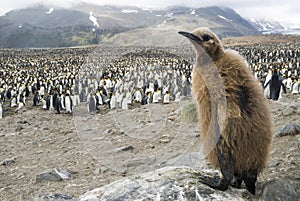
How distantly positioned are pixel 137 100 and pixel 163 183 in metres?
15.2

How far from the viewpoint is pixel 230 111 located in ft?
8.48

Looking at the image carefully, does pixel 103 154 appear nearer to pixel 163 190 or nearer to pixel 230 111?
pixel 163 190

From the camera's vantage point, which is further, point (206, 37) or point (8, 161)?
point (8, 161)

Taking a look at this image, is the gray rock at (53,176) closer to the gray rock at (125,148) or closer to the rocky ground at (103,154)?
the rocky ground at (103,154)

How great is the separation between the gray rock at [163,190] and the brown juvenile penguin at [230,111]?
5.0 inches

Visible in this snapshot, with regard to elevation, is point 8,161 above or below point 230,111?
below

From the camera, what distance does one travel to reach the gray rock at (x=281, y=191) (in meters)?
2.87

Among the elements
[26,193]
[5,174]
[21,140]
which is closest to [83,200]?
[26,193]

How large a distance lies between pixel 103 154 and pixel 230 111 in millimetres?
4664

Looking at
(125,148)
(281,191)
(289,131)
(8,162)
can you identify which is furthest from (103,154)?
(281,191)

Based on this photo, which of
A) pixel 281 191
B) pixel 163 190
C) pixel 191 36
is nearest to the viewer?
pixel 191 36

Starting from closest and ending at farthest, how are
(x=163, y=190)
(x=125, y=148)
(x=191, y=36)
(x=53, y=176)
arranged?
1. (x=191, y=36)
2. (x=163, y=190)
3. (x=53, y=176)
4. (x=125, y=148)

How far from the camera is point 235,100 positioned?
2.62m

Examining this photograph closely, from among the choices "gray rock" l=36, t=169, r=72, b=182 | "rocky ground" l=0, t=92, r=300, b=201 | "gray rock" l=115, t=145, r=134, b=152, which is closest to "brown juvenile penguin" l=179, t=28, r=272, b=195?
"rocky ground" l=0, t=92, r=300, b=201
